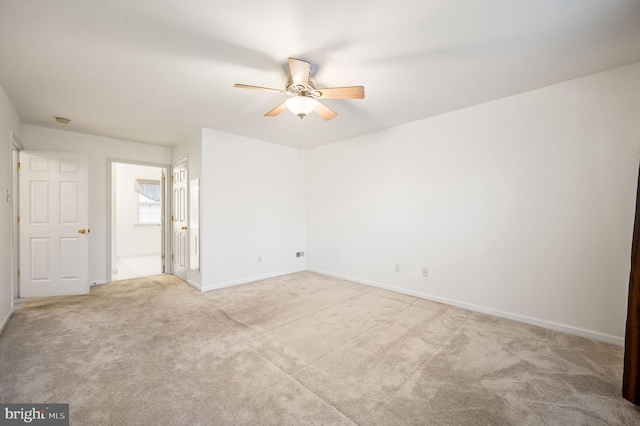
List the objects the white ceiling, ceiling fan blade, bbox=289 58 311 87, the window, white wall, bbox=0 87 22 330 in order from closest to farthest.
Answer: the white ceiling, ceiling fan blade, bbox=289 58 311 87, white wall, bbox=0 87 22 330, the window

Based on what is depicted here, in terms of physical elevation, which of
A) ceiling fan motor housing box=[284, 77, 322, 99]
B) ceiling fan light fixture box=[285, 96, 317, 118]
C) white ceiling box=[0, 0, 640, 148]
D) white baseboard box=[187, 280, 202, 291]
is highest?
white ceiling box=[0, 0, 640, 148]

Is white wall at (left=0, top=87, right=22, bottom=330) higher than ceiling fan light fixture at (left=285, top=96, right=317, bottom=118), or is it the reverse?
ceiling fan light fixture at (left=285, top=96, right=317, bottom=118)

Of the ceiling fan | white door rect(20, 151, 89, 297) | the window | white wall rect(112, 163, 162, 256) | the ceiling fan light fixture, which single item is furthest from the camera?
the window

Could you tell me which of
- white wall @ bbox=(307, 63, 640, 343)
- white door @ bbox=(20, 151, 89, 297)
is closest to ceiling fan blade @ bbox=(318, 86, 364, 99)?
white wall @ bbox=(307, 63, 640, 343)

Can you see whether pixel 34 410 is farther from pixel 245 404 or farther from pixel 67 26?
pixel 67 26

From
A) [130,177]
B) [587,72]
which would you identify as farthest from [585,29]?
[130,177]

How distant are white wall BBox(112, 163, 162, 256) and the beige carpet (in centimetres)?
445

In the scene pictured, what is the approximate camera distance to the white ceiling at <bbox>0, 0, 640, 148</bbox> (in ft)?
5.72

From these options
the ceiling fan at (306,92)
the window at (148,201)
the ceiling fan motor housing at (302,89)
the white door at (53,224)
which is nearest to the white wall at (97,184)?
the white door at (53,224)

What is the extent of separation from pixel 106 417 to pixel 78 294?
3363 millimetres

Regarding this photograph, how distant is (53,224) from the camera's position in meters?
3.94

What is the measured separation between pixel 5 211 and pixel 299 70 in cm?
368

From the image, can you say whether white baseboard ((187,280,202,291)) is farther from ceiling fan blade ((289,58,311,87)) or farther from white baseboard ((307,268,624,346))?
ceiling fan blade ((289,58,311,87))

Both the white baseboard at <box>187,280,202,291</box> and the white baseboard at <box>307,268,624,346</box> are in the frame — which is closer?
the white baseboard at <box>307,268,624,346</box>
